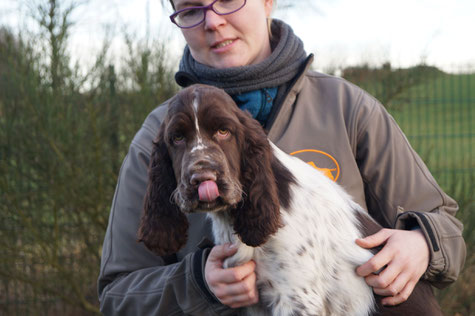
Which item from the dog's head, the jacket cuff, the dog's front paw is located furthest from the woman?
the dog's head

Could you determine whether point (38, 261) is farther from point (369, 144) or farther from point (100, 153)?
point (369, 144)

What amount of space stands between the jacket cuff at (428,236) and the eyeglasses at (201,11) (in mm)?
1334

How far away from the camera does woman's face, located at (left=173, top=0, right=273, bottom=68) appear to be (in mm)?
2865

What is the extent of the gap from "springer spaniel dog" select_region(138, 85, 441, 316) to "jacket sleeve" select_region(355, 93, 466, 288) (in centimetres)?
27

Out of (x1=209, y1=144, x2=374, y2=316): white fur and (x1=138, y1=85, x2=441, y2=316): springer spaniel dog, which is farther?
(x1=209, y1=144, x2=374, y2=316): white fur

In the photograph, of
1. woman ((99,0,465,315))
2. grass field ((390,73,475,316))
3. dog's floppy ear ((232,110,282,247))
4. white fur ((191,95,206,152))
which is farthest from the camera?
grass field ((390,73,475,316))

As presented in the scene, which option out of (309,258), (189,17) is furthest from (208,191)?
(189,17)

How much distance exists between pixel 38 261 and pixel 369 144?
13.4ft

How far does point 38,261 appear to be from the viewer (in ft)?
18.6

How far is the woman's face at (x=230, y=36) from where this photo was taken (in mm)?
2865

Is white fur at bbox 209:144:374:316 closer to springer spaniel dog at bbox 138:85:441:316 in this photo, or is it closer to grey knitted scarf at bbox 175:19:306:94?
springer spaniel dog at bbox 138:85:441:316

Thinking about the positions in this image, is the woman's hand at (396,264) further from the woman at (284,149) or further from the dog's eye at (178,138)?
the dog's eye at (178,138)

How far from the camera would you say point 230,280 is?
7.76 feet

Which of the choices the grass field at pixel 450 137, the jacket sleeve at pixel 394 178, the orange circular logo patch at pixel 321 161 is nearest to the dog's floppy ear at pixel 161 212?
the orange circular logo patch at pixel 321 161
